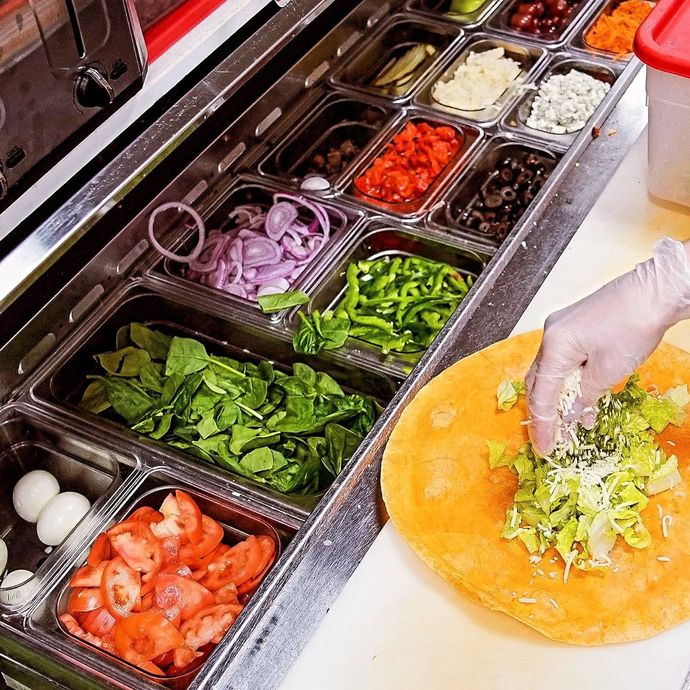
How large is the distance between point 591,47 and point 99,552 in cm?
260

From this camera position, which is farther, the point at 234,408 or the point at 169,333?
the point at 169,333

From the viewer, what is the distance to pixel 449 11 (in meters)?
3.67

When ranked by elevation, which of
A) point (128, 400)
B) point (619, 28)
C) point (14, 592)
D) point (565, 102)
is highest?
point (619, 28)

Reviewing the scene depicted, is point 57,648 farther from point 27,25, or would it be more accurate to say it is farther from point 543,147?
point 543,147

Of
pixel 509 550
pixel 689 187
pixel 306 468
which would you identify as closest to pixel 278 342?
pixel 306 468

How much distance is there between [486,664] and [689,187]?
1.52 metres

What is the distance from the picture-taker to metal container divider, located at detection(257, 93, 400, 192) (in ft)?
10.1

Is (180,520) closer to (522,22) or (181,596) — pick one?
(181,596)

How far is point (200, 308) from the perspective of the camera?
2.60 meters

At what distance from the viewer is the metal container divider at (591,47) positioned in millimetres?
3320

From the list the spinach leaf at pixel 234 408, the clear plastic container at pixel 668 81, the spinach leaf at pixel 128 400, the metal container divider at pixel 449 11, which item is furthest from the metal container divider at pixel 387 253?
the metal container divider at pixel 449 11

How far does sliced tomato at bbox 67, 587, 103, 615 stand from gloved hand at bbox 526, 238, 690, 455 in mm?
1065

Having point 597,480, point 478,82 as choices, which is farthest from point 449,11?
point 597,480

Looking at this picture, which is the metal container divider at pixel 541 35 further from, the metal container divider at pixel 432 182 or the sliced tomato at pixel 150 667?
the sliced tomato at pixel 150 667
